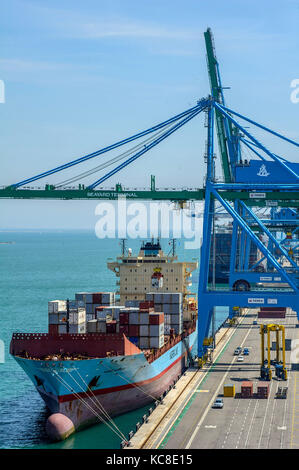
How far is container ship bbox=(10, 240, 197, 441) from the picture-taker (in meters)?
45.5

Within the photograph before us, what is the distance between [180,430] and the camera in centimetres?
4025

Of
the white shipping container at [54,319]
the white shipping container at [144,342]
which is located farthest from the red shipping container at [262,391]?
the white shipping container at [54,319]

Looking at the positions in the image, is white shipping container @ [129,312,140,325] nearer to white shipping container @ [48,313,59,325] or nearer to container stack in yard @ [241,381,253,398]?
white shipping container @ [48,313,59,325]

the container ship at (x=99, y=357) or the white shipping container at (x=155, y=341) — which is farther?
the white shipping container at (x=155, y=341)

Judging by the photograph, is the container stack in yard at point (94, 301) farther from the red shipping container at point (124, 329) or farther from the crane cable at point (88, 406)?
the crane cable at point (88, 406)

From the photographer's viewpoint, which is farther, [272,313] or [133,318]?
[272,313]

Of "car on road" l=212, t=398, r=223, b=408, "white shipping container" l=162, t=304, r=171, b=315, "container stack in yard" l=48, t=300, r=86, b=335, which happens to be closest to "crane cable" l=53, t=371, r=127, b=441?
"car on road" l=212, t=398, r=223, b=408

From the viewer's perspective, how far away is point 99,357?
47.0 m

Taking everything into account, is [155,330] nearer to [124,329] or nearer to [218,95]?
[124,329]

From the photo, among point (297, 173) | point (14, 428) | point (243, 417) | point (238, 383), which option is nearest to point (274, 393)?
point (238, 383)

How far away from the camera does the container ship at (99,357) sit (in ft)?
149

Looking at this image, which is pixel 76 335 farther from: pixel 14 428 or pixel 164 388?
pixel 164 388

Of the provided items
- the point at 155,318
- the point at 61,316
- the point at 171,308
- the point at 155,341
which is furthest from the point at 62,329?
the point at 171,308

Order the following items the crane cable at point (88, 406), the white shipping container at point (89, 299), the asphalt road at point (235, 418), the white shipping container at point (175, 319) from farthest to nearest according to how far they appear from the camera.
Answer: the white shipping container at point (175, 319) < the white shipping container at point (89, 299) < the crane cable at point (88, 406) < the asphalt road at point (235, 418)
